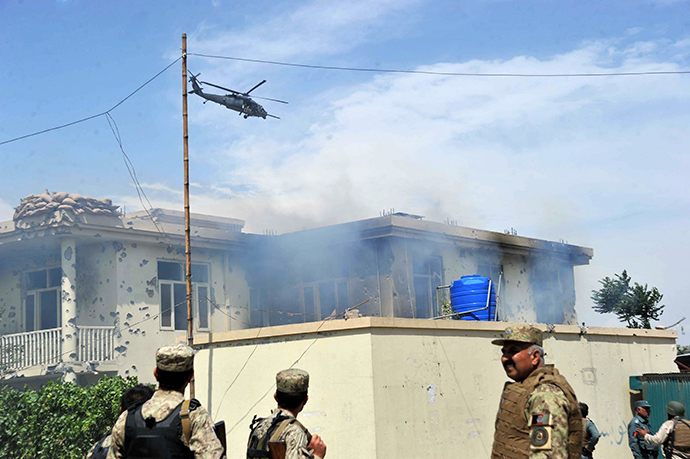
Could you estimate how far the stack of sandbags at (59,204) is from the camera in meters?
16.8

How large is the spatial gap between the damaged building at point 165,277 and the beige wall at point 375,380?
19.9 ft

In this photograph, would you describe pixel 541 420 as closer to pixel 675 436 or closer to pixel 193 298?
pixel 675 436

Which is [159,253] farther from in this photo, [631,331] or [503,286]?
[631,331]

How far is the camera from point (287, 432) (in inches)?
182

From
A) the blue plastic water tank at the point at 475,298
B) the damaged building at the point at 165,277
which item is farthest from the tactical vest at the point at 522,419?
the damaged building at the point at 165,277

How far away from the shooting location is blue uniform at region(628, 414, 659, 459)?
10.2 m

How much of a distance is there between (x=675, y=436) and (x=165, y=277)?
1291 centimetres

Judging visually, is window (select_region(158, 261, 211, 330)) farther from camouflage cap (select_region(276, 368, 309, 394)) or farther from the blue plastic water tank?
camouflage cap (select_region(276, 368, 309, 394))

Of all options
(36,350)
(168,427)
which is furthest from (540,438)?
(36,350)

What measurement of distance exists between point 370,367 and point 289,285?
10.8 m

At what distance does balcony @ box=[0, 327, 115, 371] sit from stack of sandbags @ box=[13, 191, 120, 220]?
278 cm

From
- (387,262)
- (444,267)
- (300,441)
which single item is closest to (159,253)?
(387,262)

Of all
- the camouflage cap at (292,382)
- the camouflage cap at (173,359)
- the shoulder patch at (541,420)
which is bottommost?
the shoulder patch at (541,420)

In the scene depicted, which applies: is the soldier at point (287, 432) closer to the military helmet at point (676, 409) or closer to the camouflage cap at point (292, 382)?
the camouflage cap at point (292, 382)
